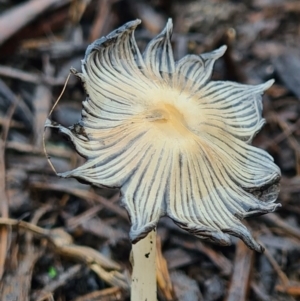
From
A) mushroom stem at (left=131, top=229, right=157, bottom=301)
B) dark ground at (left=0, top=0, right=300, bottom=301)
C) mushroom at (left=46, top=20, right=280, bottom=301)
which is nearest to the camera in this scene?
mushroom at (left=46, top=20, right=280, bottom=301)

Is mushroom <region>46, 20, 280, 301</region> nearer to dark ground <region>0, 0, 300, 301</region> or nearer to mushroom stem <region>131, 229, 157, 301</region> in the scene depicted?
mushroom stem <region>131, 229, 157, 301</region>

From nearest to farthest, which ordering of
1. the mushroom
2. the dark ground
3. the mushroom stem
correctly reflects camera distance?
the mushroom, the mushroom stem, the dark ground

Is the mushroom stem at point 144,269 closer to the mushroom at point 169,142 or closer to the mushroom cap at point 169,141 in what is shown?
the mushroom at point 169,142

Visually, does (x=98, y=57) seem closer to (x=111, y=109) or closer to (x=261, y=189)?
(x=111, y=109)

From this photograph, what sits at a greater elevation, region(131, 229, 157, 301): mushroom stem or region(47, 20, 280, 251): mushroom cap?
region(47, 20, 280, 251): mushroom cap

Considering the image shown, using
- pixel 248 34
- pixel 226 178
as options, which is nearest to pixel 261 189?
pixel 226 178

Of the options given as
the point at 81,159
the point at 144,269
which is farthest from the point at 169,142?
the point at 81,159

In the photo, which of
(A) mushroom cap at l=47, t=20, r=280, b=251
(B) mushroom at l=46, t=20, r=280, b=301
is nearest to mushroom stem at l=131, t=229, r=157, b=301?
(B) mushroom at l=46, t=20, r=280, b=301
